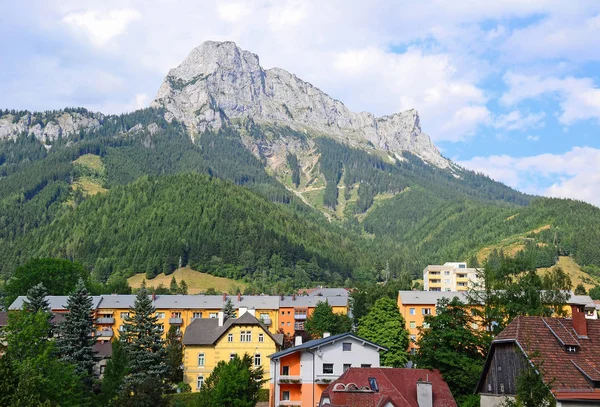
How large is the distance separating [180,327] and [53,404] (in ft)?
230

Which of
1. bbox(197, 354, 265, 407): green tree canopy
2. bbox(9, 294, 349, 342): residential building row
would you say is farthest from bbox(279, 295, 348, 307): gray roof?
bbox(197, 354, 265, 407): green tree canopy

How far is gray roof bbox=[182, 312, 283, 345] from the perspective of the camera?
278 ft

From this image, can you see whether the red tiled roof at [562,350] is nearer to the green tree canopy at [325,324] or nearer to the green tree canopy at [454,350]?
the green tree canopy at [454,350]

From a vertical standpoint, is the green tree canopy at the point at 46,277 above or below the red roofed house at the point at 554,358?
above

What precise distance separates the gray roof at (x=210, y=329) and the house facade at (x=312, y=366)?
2120 centimetres

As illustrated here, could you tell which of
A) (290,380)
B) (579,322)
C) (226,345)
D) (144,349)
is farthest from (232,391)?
(226,345)

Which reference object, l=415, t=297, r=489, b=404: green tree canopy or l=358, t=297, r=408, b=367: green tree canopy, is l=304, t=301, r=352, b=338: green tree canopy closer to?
l=358, t=297, r=408, b=367: green tree canopy

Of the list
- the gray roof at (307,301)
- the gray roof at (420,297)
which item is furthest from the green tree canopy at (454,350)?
the gray roof at (307,301)

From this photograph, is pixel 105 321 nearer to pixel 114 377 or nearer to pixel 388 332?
pixel 388 332

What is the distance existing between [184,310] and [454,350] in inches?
2775

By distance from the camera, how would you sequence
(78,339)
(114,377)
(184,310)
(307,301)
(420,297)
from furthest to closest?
(307,301), (184,310), (420,297), (78,339), (114,377)

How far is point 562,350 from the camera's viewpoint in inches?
1572

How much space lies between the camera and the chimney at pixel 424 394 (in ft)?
161

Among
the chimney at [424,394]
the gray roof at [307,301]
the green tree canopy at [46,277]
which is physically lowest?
the chimney at [424,394]
